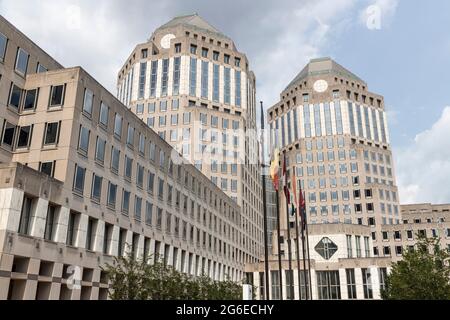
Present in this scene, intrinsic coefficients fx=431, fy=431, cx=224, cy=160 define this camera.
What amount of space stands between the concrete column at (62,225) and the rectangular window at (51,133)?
258 inches

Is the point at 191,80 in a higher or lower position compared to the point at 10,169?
higher

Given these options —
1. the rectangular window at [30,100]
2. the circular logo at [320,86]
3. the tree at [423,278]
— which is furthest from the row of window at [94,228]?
the circular logo at [320,86]

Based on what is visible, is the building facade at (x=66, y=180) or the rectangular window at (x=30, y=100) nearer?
the building facade at (x=66, y=180)

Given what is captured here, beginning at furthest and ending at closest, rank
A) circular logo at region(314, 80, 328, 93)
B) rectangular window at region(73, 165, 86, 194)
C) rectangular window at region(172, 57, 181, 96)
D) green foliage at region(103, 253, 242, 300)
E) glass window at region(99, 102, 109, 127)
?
circular logo at region(314, 80, 328, 93)
rectangular window at region(172, 57, 181, 96)
glass window at region(99, 102, 109, 127)
rectangular window at region(73, 165, 86, 194)
green foliage at region(103, 253, 242, 300)

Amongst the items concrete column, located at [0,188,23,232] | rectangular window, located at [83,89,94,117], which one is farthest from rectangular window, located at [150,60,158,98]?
concrete column, located at [0,188,23,232]

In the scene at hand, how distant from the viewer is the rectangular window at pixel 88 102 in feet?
137

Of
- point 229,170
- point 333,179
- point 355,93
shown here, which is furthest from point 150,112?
point 355,93

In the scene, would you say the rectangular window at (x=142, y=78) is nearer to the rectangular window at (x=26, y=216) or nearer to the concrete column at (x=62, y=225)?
the concrete column at (x=62, y=225)

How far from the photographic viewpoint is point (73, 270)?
122 feet

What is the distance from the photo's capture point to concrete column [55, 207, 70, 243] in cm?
3556

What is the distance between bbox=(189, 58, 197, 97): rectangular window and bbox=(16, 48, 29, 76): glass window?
241ft

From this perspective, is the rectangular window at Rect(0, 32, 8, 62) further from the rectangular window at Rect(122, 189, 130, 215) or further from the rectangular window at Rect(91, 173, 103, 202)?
the rectangular window at Rect(122, 189, 130, 215)
